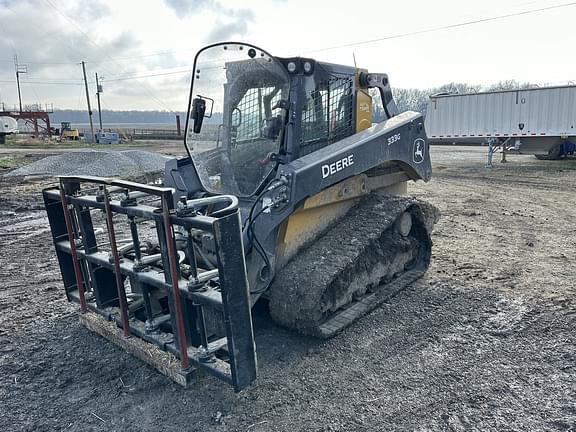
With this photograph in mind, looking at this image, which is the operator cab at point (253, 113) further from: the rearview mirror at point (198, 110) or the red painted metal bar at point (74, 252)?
the red painted metal bar at point (74, 252)

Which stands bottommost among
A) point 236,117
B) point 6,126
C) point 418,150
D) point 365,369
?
point 365,369

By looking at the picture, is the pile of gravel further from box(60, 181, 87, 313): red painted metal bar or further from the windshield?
box(60, 181, 87, 313): red painted metal bar

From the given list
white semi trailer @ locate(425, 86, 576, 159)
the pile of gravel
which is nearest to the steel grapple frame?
the pile of gravel

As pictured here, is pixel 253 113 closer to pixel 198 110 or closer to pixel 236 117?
pixel 236 117

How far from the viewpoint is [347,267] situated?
157 inches

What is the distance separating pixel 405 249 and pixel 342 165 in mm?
1431

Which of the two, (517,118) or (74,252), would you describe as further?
(517,118)

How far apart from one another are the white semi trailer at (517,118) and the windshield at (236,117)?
14.4 m

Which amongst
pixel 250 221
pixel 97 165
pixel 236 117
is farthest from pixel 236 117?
pixel 97 165

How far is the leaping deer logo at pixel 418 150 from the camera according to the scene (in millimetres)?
5172

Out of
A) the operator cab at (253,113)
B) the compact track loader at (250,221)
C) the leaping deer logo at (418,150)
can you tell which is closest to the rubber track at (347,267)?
the compact track loader at (250,221)

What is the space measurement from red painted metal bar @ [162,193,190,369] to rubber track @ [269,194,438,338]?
904 millimetres

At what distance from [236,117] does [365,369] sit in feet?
7.94

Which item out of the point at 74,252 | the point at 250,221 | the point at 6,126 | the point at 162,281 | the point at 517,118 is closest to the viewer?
the point at 162,281
